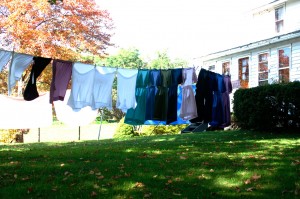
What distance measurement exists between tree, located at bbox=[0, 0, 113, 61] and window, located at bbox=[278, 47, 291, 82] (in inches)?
340

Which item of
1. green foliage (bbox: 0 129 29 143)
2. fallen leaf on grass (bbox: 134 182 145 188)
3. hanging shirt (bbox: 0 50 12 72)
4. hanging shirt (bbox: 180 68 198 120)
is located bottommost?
green foliage (bbox: 0 129 29 143)

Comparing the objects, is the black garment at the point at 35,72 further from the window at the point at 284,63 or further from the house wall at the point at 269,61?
the window at the point at 284,63

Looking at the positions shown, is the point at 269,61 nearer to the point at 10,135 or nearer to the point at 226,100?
the point at 226,100

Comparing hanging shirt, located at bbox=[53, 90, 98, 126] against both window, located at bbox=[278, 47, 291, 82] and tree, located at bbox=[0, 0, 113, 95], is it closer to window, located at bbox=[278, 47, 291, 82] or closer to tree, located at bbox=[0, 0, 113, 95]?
tree, located at bbox=[0, 0, 113, 95]

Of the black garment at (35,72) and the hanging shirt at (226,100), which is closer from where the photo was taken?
the black garment at (35,72)

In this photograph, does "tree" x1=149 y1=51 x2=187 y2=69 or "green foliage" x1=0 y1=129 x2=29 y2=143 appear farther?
"tree" x1=149 y1=51 x2=187 y2=69

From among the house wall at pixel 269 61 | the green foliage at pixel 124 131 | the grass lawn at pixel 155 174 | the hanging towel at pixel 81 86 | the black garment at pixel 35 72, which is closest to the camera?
the grass lawn at pixel 155 174

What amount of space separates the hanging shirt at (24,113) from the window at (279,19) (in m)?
12.1

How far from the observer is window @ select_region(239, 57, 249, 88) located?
17.8 metres

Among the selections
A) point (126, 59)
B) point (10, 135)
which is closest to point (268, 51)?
point (10, 135)

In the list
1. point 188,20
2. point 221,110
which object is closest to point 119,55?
point 188,20

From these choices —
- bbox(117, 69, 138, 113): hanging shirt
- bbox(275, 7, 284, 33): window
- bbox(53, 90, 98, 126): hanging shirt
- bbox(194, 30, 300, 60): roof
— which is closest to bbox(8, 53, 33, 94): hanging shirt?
bbox(117, 69, 138, 113): hanging shirt

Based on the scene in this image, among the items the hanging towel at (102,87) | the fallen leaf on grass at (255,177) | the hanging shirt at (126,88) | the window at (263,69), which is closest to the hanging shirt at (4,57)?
the hanging towel at (102,87)

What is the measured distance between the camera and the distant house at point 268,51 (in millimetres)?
15062
